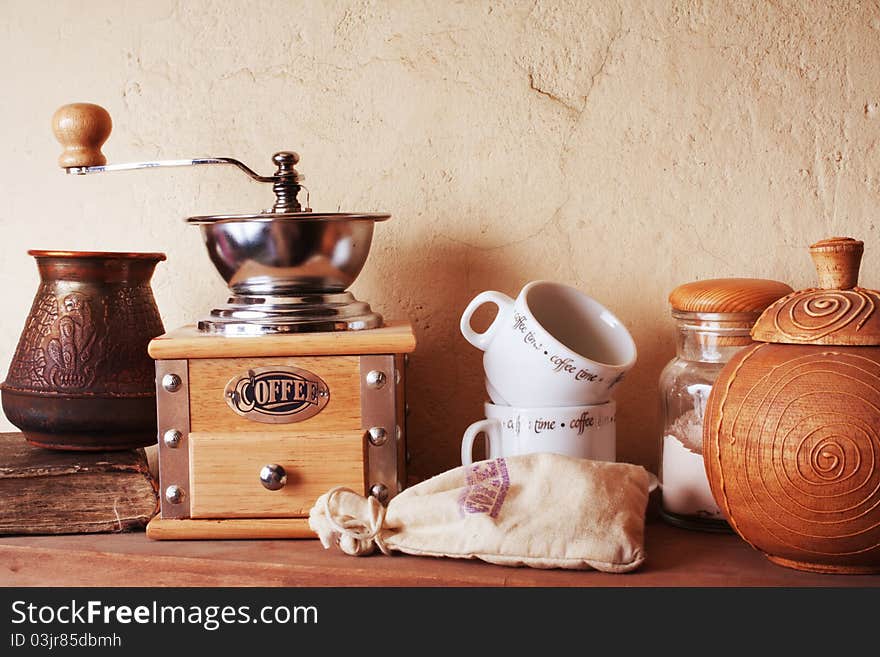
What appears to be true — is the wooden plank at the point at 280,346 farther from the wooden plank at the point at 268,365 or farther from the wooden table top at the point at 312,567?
the wooden table top at the point at 312,567

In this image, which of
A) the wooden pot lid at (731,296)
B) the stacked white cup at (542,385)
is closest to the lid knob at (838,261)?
the wooden pot lid at (731,296)

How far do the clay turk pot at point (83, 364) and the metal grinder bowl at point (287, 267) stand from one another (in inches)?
5.4

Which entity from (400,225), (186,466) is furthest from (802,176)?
(186,466)

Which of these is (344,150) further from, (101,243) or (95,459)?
(95,459)

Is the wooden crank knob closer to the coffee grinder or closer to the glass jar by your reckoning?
the coffee grinder

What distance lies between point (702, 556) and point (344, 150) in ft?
2.52

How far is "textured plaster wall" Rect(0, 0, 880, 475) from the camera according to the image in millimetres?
1285

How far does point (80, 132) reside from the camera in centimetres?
116

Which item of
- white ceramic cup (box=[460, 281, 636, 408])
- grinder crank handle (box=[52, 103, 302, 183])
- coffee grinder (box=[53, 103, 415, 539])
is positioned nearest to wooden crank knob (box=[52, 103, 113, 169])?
grinder crank handle (box=[52, 103, 302, 183])

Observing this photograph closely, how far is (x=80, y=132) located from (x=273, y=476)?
0.52m

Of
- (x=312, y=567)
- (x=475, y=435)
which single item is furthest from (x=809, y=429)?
(x=312, y=567)

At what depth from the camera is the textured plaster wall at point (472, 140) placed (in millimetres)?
1285

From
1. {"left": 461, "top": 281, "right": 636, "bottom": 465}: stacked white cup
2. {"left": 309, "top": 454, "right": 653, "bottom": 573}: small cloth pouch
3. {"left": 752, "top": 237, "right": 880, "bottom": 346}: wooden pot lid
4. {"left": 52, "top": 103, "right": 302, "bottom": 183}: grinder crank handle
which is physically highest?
{"left": 52, "top": 103, "right": 302, "bottom": 183}: grinder crank handle

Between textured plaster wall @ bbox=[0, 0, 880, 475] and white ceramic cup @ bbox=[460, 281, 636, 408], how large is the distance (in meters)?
0.13
